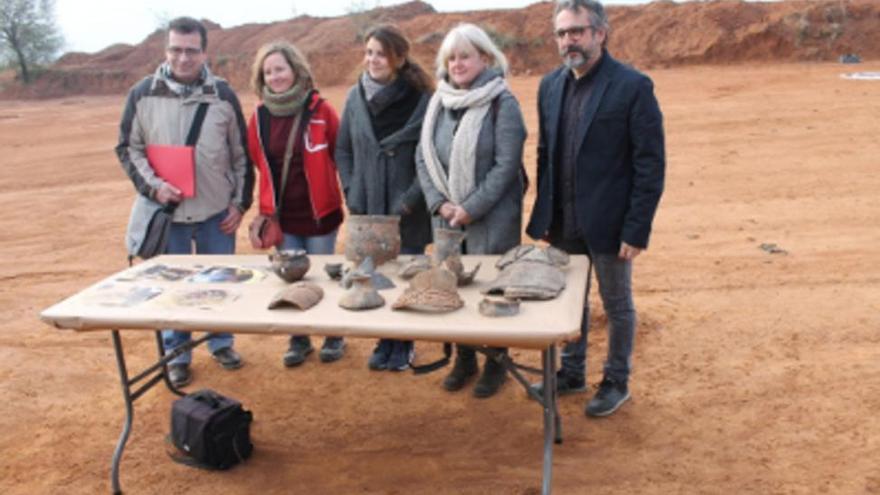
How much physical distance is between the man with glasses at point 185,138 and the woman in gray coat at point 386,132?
0.68m

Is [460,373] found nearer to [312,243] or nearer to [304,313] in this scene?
[312,243]

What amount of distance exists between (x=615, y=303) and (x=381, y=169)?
148 cm

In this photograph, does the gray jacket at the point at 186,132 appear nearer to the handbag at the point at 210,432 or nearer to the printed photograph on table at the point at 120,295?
the printed photograph on table at the point at 120,295

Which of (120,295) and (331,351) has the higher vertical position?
(120,295)

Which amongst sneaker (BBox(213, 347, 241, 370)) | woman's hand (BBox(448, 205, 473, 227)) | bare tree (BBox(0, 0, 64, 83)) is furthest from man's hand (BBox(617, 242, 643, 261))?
bare tree (BBox(0, 0, 64, 83))

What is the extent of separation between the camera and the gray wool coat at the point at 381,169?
4.31 meters

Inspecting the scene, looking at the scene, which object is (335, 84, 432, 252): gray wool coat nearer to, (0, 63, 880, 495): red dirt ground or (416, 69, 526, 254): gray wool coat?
(416, 69, 526, 254): gray wool coat

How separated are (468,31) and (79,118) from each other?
20381mm

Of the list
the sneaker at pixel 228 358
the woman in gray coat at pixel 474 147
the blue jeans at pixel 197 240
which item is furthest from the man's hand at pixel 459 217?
the sneaker at pixel 228 358

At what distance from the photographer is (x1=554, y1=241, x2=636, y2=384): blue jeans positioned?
3.85 meters

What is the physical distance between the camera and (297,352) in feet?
16.8

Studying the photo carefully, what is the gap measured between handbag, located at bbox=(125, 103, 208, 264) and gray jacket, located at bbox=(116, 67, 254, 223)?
3 centimetres

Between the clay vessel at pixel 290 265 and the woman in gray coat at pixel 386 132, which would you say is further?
the woman in gray coat at pixel 386 132

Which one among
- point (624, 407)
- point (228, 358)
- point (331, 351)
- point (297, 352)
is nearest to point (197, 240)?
point (228, 358)
